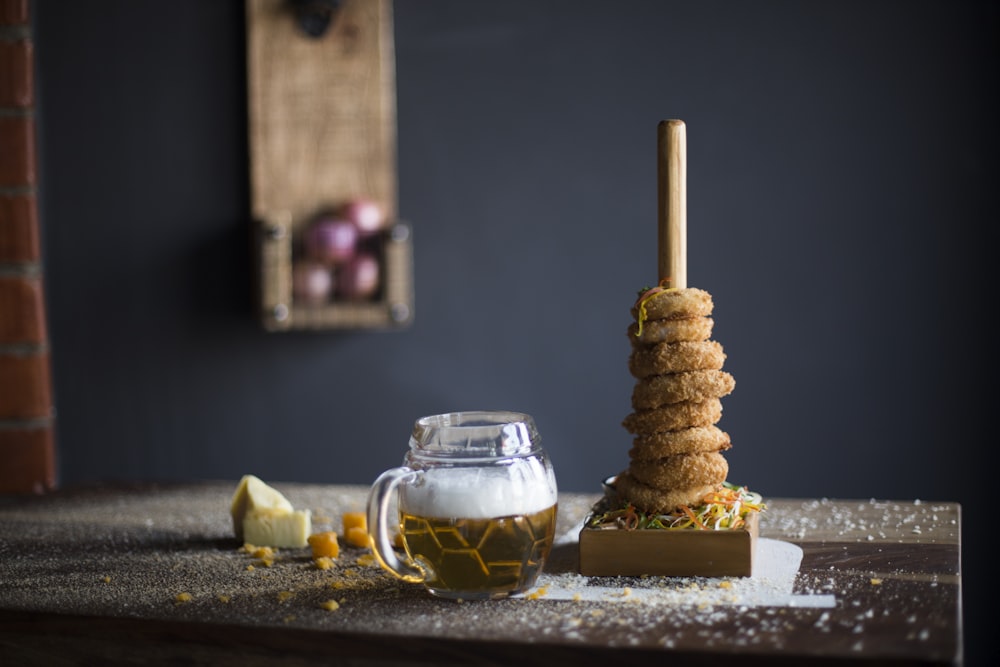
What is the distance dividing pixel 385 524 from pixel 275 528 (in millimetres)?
327

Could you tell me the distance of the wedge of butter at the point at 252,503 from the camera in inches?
54.5

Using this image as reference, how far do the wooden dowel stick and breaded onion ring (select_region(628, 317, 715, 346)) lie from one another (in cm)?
6

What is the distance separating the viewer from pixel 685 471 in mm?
1211

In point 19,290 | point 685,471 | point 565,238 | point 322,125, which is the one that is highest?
point 322,125

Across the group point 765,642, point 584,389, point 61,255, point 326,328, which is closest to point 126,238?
point 61,255

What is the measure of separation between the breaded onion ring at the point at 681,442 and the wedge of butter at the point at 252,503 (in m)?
0.47

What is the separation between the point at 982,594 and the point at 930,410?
0.45m

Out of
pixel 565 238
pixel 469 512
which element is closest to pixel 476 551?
pixel 469 512

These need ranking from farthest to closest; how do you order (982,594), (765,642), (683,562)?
1. (982,594)
2. (683,562)
3. (765,642)

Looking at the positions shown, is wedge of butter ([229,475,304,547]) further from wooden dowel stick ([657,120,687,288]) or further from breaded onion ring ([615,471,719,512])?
wooden dowel stick ([657,120,687,288])

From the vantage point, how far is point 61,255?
10.0 ft

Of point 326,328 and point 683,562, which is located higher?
point 326,328

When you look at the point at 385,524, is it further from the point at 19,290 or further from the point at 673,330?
the point at 19,290

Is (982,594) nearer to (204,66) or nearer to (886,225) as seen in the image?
(886,225)
